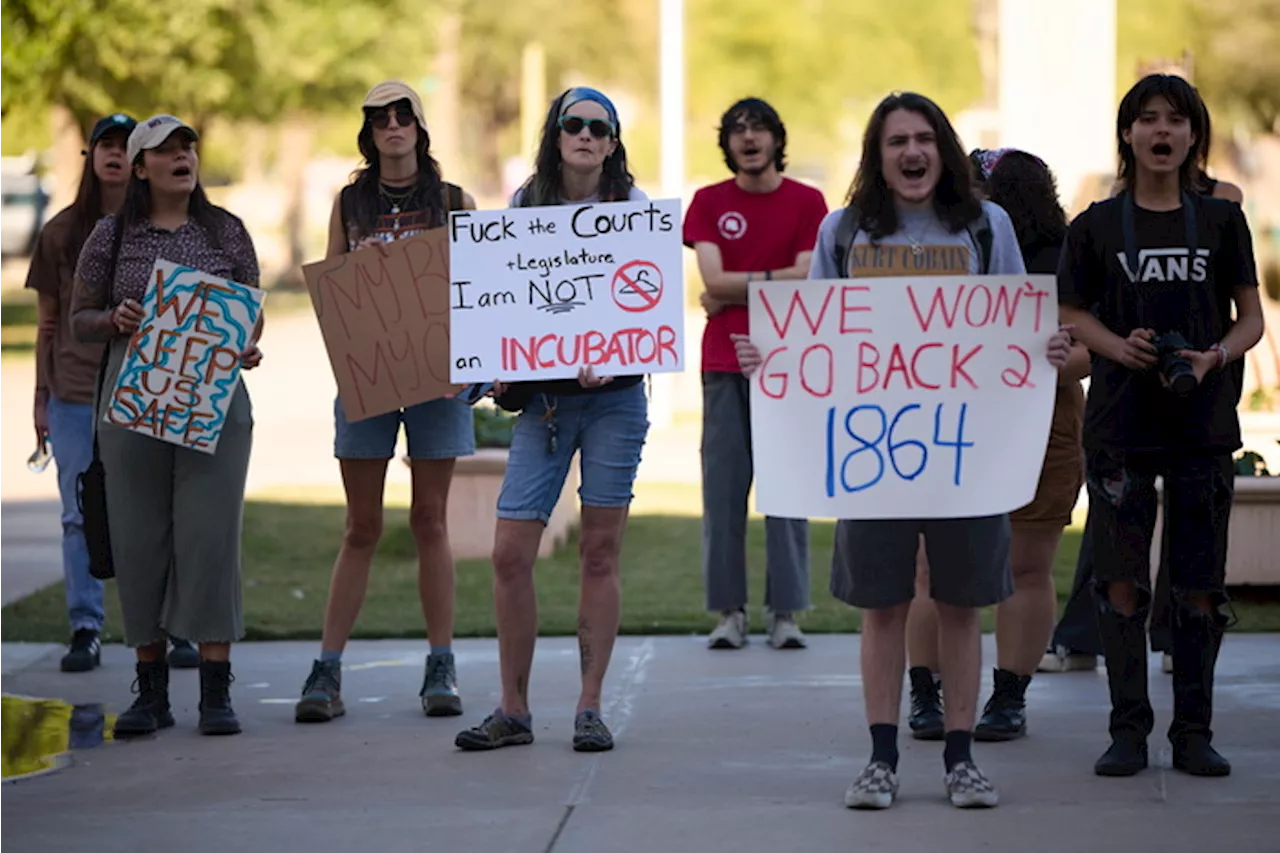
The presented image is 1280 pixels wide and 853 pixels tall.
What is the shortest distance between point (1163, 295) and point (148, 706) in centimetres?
363

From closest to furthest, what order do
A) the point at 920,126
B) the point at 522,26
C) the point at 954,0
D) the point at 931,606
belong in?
the point at 920,126 < the point at 931,606 < the point at 954,0 < the point at 522,26

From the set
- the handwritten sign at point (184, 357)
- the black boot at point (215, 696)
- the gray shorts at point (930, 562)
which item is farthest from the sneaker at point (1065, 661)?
the handwritten sign at point (184, 357)

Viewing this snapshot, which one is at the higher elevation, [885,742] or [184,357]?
[184,357]

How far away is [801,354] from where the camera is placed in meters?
6.24

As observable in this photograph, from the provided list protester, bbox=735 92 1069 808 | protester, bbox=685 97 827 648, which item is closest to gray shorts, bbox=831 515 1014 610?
protester, bbox=735 92 1069 808

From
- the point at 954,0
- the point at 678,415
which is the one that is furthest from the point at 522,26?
the point at 678,415

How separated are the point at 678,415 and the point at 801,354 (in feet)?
46.3

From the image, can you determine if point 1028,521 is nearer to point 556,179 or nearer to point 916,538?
point 916,538

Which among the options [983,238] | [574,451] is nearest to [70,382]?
[574,451]

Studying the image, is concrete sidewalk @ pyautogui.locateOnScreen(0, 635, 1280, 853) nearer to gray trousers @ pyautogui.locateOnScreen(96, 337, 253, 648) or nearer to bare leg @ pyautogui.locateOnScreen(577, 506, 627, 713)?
bare leg @ pyautogui.locateOnScreen(577, 506, 627, 713)

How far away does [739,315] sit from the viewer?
29.1ft

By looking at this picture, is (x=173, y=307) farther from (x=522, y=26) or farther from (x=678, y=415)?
(x=522, y=26)

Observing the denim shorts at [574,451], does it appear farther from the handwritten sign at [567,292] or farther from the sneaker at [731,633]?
the sneaker at [731,633]

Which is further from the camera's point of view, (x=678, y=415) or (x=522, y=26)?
(x=522, y=26)
